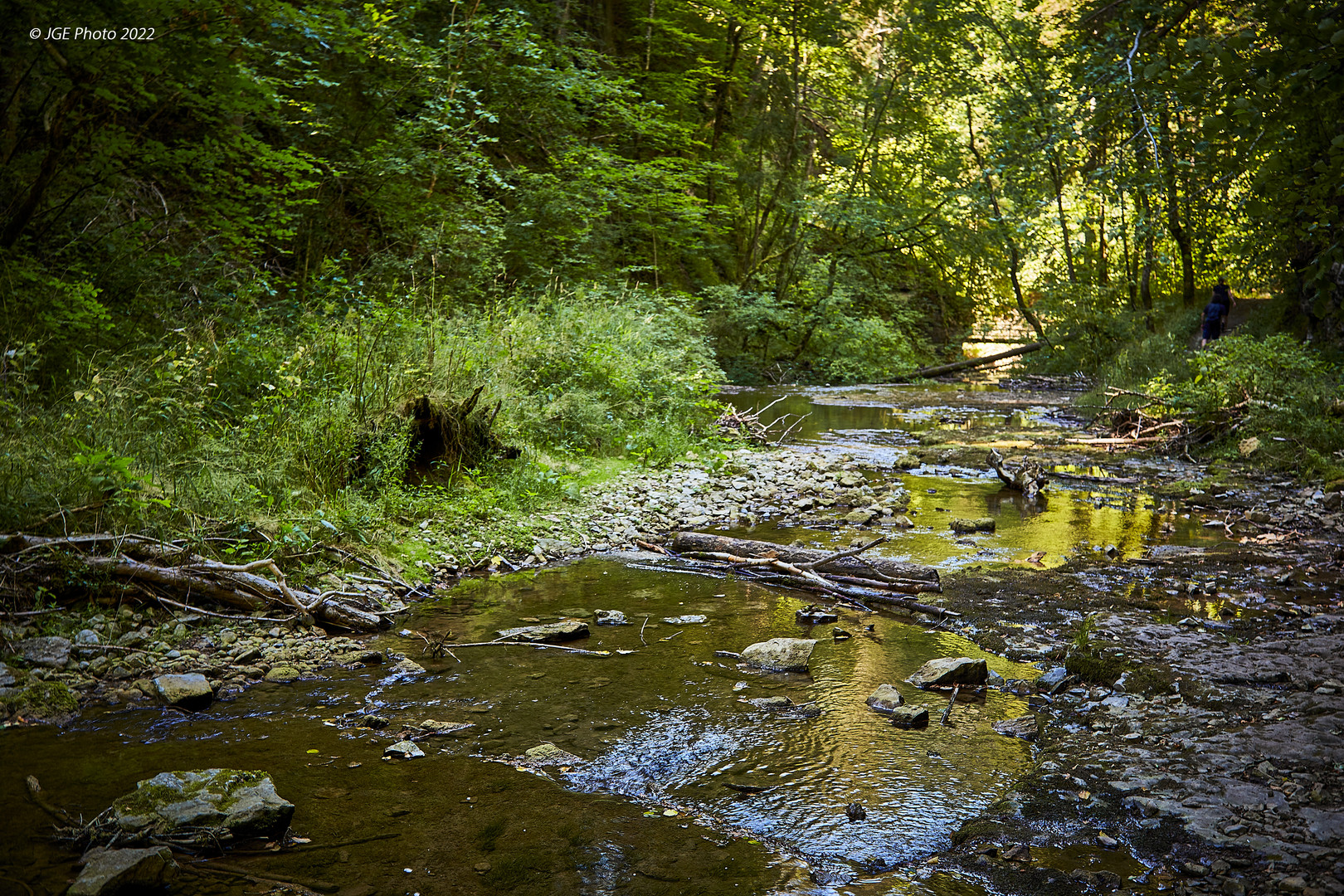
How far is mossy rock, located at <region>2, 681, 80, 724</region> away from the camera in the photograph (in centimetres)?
360

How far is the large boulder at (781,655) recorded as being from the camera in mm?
4484

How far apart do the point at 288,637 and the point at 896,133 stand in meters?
21.9

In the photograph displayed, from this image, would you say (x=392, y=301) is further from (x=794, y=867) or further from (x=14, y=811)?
(x=794, y=867)

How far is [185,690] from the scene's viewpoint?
3.82m

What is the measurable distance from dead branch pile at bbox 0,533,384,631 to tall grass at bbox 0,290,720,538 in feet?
0.60

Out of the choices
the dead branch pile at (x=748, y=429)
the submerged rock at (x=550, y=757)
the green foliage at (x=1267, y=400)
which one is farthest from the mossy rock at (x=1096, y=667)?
the dead branch pile at (x=748, y=429)

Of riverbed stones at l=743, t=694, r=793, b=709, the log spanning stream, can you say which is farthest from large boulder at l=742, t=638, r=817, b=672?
riverbed stones at l=743, t=694, r=793, b=709

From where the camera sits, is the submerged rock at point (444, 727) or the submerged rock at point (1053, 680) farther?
→ the submerged rock at point (1053, 680)

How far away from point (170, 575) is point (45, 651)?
719 mm

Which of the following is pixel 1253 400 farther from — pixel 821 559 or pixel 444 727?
pixel 444 727

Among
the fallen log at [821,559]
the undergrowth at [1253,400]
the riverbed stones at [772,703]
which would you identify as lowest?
the riverbed stones at [772,703]

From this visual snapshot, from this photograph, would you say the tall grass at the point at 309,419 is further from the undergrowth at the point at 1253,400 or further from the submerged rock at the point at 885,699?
the undergrowth at the point at 1253,400

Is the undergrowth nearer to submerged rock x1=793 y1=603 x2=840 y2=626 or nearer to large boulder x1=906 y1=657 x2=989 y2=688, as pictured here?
submerged rock x1=793 y1=603 x2=840 y2=626

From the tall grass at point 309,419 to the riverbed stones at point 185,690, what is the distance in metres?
1.15
